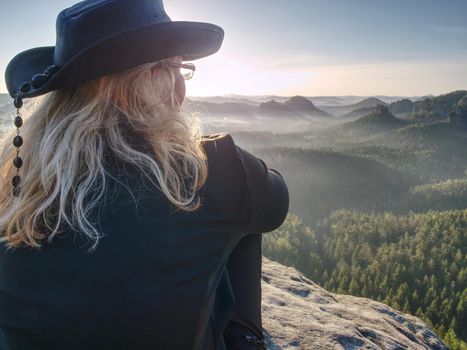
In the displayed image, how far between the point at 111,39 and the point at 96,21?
0.76ft

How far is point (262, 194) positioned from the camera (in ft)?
7.13

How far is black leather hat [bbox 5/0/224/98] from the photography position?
191 centimetres

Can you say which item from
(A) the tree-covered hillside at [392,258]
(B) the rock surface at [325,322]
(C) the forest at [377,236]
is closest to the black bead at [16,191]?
(B) the rock surface at [325,322]

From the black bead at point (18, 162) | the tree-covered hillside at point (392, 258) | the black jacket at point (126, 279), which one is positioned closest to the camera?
the black jacket at point (126, 279)

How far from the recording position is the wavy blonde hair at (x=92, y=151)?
5.97 feet

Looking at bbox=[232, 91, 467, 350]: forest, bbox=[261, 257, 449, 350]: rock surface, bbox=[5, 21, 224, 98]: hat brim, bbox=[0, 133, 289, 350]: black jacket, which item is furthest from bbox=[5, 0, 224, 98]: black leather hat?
bbox=[232, 91, 467, 350]: forest

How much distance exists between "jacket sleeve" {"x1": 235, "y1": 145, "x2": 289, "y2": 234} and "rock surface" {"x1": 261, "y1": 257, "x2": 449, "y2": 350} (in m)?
1.74

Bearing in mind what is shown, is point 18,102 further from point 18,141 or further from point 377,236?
point 377,236

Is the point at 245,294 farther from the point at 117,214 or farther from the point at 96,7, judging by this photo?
the point at 96,7

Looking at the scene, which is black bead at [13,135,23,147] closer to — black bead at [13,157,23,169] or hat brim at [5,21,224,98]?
black bead at [13,157,23,169]

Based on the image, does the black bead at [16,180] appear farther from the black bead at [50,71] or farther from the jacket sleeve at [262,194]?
the jacket sleeve at [262,194]

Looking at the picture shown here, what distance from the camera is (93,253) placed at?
170 centimetres

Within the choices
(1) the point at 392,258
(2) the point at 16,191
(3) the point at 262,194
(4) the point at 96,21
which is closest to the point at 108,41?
(4) the point at 96,21

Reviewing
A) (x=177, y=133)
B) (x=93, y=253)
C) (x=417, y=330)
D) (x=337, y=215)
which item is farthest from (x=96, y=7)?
(x=337, y=215)
